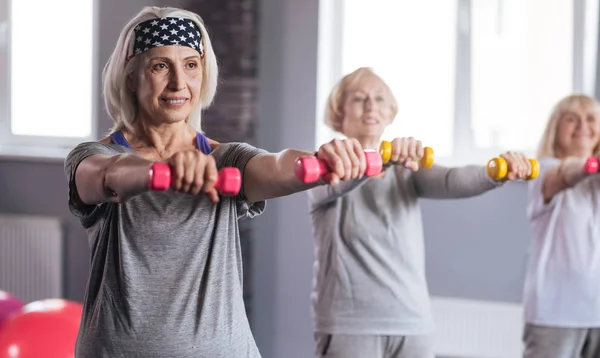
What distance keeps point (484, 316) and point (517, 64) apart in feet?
3.65

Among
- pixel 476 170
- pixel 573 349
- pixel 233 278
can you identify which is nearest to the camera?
pixel 233 278

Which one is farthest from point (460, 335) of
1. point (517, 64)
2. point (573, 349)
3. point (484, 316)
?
point (517, 64)

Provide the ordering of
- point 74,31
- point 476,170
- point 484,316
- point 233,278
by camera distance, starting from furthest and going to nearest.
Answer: point 74,31 → point 484,316 → point 476,170 → point 233,278

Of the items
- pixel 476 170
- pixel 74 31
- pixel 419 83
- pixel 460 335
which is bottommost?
pixel 460 335

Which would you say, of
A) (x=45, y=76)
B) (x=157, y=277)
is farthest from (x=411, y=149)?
(x=45, y=76)

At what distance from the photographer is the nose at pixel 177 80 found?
5.28 ft

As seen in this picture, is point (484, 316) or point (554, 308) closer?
point (554, 308)

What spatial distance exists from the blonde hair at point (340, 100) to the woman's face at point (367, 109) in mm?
14

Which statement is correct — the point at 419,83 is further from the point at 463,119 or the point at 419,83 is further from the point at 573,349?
the point at 573,349

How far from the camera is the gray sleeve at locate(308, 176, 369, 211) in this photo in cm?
223

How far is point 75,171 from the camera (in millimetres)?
1536

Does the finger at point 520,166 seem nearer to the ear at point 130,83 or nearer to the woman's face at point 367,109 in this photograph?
the woman's face at point 367,109

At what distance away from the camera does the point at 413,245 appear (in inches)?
96.3

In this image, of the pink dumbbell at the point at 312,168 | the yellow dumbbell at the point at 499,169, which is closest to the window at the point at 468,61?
the yellow dumbbell at the point at 499,169
